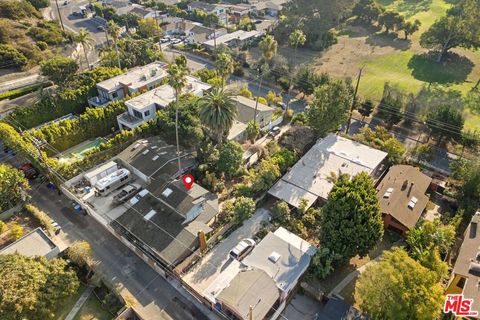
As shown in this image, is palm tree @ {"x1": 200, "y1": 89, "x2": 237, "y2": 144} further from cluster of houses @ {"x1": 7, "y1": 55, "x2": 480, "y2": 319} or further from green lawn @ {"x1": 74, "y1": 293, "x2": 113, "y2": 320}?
green lawn @ {"x1": 74, "y1": 293, "x2": 113, "y2": 320}

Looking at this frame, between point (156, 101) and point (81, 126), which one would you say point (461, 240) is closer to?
point (156, 101)

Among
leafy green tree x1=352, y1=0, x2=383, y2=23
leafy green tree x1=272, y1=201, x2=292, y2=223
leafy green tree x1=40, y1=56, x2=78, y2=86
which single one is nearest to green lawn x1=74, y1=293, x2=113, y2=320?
leafy green tree x1=272, y1=201, x2=292, y2=223

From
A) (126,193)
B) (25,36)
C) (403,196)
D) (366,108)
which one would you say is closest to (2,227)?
(126,193)

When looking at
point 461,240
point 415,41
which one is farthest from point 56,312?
point 415,41

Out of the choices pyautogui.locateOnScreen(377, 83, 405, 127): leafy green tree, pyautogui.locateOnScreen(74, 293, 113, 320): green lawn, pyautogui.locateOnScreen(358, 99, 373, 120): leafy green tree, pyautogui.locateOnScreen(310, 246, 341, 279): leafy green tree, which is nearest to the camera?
pyautogui.locateOnScreen(74, 293, 113, 320): green lawn

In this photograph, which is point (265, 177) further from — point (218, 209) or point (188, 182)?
point (188, 182)
